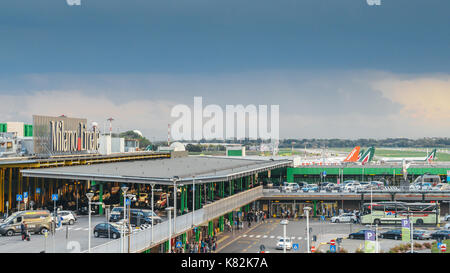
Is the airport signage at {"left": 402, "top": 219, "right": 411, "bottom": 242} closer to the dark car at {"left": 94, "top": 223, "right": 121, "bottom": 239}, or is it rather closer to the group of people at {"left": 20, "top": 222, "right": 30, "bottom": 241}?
the dark car at {"left": 94, "top": 223, "right": 121, "bottom": 239}

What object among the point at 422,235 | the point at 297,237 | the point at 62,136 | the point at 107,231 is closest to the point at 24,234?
the point at 107,231

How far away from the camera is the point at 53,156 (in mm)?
43312

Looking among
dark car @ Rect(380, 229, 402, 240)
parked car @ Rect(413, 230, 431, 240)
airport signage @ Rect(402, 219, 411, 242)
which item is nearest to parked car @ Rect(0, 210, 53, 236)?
airport signage @ Rect(402, 219, 411, 242)

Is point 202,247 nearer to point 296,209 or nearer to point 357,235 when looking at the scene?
point 357,235

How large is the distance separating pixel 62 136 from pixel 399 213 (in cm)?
3190

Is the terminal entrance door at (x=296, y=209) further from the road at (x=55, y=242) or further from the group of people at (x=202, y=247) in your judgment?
the road at (x=55, y=242)

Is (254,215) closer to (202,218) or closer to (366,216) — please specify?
(366,216)

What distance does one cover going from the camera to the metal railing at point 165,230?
72.6 feet

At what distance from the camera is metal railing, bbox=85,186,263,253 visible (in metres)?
22.1

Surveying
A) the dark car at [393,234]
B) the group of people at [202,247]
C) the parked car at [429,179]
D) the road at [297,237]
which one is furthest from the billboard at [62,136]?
the parked car at [429,179]

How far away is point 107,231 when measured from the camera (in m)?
26.2

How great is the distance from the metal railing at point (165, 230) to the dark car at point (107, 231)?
5.39 ft
